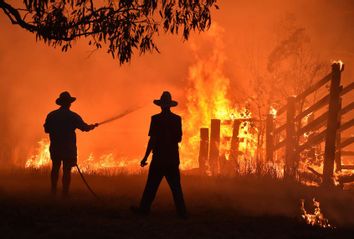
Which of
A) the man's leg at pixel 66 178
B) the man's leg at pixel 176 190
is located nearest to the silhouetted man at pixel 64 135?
the man's leg at pixel 66 178

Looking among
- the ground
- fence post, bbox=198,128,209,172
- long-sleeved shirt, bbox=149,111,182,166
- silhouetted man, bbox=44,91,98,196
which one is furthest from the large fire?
long-sleeved shirt, bbox=149,111,182,166

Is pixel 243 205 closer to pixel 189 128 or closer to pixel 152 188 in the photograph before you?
pixel 152 188

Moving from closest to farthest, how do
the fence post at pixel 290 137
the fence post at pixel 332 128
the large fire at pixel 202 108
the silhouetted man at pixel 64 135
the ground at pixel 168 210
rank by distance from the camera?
the ground at pixel 168 210 → the silhouetted man at pixel 64 135 → the fence post at pixel 332 128 → the fence post at pixel 290 137 → the large fire at pixel 202 108

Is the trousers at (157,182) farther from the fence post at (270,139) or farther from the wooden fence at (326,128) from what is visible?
the fence post at (270,139)

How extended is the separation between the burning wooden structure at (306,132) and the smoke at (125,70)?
1505 cm

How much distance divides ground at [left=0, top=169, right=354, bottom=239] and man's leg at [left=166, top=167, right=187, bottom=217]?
18 cm

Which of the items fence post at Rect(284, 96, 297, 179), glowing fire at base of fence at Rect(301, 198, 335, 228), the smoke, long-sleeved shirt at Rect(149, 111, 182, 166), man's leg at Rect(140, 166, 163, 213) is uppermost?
the smoke

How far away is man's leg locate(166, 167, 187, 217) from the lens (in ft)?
31.9

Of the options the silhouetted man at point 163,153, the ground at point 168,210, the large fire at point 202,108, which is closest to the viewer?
the ground at point 168,210

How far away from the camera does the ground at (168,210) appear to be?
8.62 m

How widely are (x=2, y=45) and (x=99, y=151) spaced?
31.0ft

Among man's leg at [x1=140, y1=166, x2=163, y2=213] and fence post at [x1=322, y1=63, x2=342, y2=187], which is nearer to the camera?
man's leg at [x1=140, y1=166, x2=163, y2=213]

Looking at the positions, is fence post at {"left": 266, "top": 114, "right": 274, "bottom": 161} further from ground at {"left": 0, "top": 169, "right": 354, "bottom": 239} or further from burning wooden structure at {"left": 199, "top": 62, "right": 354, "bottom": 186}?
ground at {"left": 0, "top": 169, "right": 354, "bottom": 239}

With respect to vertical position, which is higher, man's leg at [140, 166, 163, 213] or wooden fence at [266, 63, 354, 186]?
wooden fence at [266, 63, 354, 186]
